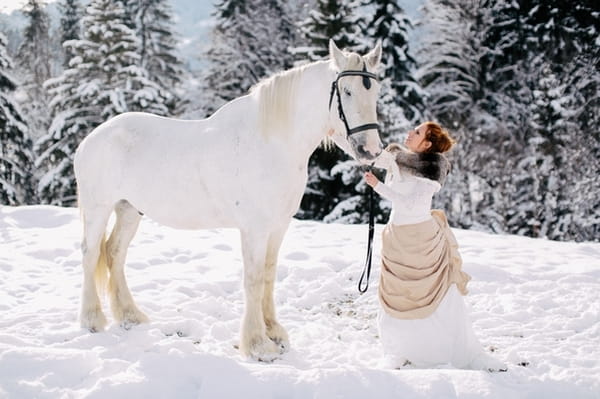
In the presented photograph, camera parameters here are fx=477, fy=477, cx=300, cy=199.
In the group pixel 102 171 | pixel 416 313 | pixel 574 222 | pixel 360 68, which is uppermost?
pixel 360 68

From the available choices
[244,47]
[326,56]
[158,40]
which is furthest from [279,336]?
[158,40]

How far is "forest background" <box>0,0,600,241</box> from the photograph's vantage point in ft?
42.1

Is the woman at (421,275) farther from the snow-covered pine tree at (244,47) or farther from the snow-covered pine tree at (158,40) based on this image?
the snow-covered pine tree at (158,40)

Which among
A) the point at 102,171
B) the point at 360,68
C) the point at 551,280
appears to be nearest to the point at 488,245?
the point at 551,280

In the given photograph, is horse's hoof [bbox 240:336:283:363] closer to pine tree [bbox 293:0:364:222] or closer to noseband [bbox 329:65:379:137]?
noseband [bbox 329:65:379:137]

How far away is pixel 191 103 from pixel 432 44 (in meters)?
9.39

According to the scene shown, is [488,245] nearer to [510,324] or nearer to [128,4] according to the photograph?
[510,324]

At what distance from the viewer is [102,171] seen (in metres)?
3.78

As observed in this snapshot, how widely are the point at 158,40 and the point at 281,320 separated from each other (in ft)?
63.7

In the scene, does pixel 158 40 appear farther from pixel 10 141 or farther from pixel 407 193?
pixel 407 193

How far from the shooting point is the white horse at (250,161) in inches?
120

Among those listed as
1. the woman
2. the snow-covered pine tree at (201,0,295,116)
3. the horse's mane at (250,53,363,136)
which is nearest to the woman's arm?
the woman

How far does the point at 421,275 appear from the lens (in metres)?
3.14

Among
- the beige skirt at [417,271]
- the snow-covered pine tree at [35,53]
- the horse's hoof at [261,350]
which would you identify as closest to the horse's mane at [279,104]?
the beige skirt at [417,271]
